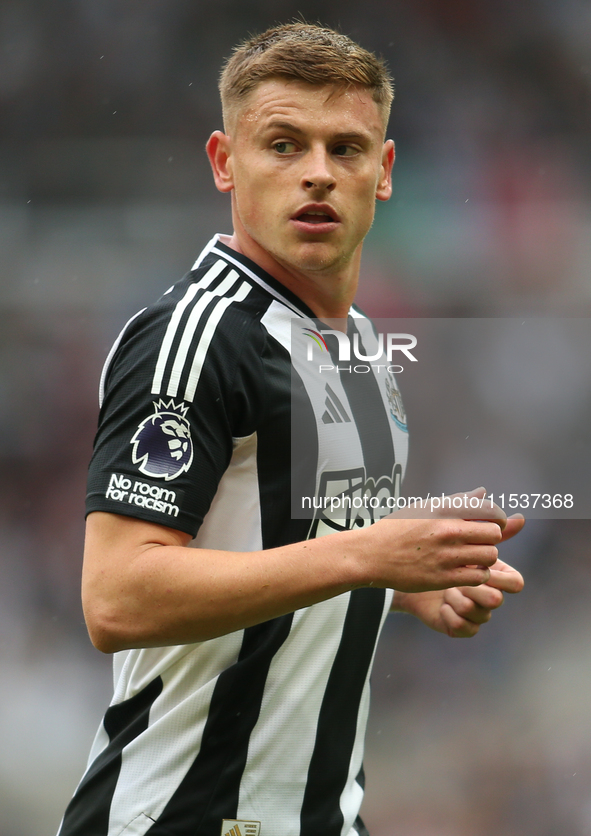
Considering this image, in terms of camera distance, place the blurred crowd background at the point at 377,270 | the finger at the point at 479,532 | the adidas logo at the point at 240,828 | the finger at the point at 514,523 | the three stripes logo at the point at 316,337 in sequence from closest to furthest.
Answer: the finger at the point at 479,532
the finger at the point at 514,523
the adidas logo at the point at 240,828
the three stripes logo at the point at 316,337
the blurred crowd background at the point at 377,270

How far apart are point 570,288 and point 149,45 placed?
3.03 m

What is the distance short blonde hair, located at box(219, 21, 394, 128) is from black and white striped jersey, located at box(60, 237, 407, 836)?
1.01 feet

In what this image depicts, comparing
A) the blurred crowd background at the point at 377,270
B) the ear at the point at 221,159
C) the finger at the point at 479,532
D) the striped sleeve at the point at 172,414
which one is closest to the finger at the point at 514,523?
the finger at the point at 479,532

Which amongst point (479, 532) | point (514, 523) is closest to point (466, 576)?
point (479, 532)

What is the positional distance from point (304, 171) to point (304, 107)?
113 mm

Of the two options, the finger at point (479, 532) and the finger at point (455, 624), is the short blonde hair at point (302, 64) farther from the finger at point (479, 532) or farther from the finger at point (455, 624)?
the finger at point (455, 624)

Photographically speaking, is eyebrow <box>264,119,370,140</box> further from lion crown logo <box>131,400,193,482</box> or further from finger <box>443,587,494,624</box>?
finger <box>443,587,494,624</box>

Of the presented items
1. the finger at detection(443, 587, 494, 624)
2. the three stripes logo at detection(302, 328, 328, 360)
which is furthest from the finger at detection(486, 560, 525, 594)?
the three stripes logo at detection(302, 328, 328, 360)

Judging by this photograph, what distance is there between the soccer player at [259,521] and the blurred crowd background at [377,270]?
7.46 ft

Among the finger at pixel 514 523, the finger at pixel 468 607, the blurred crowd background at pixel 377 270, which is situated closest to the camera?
the finger at pixel 514 523

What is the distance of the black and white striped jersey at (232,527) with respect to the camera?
116 centimetres

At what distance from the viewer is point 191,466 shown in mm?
1152

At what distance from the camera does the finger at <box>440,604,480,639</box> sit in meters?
1.58

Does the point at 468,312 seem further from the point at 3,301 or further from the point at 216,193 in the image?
the point at 3,301
